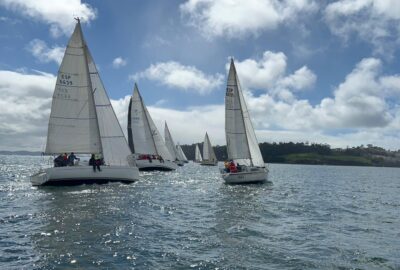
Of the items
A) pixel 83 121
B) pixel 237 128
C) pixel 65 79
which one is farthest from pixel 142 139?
pixel 65 79

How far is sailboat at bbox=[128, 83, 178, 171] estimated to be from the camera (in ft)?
211

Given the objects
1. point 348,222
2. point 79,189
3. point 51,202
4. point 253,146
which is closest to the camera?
point 348,222

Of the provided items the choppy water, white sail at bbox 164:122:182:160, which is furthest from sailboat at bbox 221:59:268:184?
white sail at bbox 164:122:182:160

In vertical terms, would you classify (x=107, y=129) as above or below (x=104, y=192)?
above

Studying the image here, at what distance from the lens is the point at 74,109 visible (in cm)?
3594

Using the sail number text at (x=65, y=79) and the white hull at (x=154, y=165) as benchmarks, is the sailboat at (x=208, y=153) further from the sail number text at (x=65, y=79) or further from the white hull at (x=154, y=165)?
the sail number text at (x=65, y=79)

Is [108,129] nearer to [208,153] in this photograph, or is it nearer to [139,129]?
[139,129]

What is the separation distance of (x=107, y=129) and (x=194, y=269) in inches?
1078

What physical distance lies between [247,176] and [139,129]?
1125 inches

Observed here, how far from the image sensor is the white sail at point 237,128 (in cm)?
4441

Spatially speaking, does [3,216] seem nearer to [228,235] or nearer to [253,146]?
[228,235]

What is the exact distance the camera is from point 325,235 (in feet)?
55.4

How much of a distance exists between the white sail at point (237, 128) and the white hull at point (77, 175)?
46.0 ft

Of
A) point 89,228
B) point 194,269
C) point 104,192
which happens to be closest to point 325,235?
point 194,269
